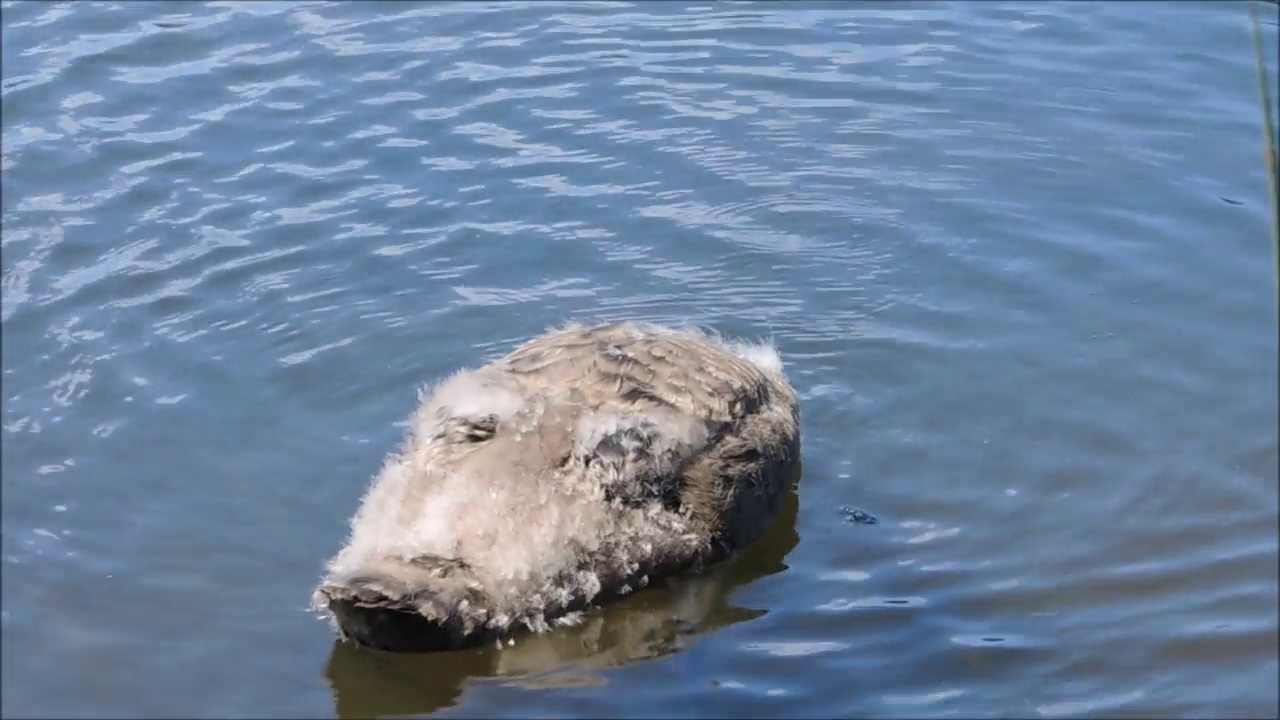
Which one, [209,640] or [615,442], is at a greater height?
[615,442]

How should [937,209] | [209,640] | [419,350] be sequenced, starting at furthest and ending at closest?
[937,209] < [419,350] < [209,640]

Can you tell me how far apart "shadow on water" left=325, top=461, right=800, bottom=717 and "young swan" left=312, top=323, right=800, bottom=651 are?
0.08 m

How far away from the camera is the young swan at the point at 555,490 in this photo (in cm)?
662

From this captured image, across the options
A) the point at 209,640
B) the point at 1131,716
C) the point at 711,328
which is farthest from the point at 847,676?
the point at 711,328

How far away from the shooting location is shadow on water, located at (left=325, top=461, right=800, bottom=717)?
6590 millimetres

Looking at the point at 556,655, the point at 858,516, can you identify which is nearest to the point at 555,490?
the point at 556,655

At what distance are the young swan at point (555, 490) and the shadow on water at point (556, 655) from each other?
0.08m

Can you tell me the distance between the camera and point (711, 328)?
31.9ft

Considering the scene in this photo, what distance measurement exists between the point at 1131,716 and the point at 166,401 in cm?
489

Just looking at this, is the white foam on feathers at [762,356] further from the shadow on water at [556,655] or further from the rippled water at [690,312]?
the shadow on water at [556,655]

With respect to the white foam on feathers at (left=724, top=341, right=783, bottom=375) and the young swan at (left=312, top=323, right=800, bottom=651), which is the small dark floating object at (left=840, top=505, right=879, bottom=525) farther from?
the white foam on feathers at (left=724, top=341, right=783, bottom=375)

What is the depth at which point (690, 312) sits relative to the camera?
995cm

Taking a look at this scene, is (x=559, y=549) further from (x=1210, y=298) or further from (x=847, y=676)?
(x=1210, y=298)

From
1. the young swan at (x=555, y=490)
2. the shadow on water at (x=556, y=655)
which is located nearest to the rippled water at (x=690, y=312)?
the shadow on water at (x=556, y=655)
